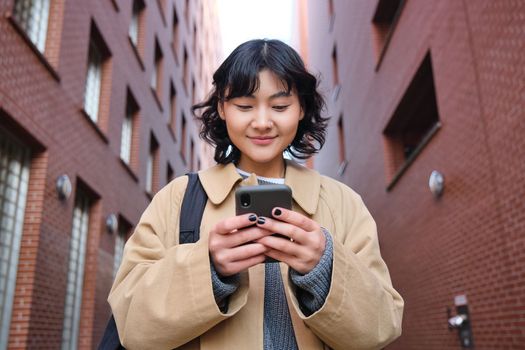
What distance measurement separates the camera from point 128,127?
1395 cm

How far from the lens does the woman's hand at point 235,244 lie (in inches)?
53.6

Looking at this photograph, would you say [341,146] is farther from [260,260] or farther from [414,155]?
[260,260]

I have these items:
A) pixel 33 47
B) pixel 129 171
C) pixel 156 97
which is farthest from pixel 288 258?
pixel 156 97

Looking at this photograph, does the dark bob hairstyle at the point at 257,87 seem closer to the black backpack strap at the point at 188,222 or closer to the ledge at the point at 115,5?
the black backpack strap at the point at 188,222

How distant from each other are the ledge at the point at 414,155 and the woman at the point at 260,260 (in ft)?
21.4

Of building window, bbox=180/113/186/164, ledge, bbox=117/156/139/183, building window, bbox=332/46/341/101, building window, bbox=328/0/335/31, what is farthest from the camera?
building window, bbox=180/113/186/164

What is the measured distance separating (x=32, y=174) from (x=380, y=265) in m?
7.07

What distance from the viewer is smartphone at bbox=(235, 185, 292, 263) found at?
4.57ft

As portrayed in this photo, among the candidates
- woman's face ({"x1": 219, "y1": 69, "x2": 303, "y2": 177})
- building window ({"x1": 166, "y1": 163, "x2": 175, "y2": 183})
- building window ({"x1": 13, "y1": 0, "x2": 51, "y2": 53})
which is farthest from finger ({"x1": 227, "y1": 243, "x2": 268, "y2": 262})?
building window ({"x1": 166, "y1": 163, "x2": 175, "y2": 183})

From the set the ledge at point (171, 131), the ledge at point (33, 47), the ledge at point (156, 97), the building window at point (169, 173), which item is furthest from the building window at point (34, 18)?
the building window at point (169, 173)

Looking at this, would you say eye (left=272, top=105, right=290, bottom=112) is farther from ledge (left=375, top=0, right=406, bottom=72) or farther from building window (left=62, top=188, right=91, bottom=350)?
ledge (left=375, top=0, right=406, bottom=72)

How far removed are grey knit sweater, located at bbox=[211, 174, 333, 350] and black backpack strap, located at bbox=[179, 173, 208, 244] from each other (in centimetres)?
24

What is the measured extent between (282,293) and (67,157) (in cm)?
782

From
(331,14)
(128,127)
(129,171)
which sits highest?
(331,14)
